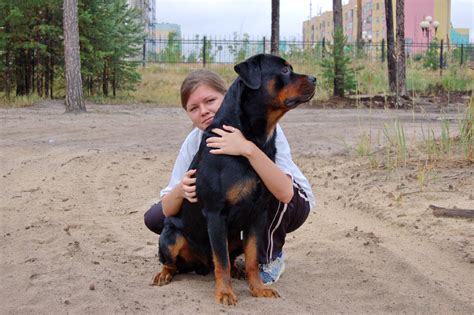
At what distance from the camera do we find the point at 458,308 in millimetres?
3945

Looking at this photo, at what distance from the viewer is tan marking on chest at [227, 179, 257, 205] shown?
360 cm

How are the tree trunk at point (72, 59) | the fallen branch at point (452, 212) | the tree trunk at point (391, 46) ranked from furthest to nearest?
the tree trunk at point (391, 46) → the tree trunk at point (72, 59) → the fallen branch at point (452, 212)

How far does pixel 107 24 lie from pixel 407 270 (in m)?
17.3

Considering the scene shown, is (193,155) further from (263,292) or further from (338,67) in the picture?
(338,67)

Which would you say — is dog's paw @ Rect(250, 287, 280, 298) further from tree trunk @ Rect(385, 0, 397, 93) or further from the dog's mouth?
tree trunk @ Rect(385, 0, 397, 93)

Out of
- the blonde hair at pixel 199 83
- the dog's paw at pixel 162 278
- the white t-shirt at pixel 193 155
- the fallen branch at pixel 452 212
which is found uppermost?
the blonde hair at pixel 199 83

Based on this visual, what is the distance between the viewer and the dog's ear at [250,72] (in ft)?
12.0

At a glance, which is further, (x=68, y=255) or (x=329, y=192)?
(x=329, y=192)

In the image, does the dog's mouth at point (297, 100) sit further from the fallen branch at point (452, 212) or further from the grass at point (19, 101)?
the grass at point (19, 101)

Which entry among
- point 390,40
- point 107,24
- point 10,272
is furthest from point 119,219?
point 390,40

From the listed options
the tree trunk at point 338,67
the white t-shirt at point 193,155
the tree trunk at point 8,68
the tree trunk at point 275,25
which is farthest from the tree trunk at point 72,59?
the white t-shirt at point 193,155

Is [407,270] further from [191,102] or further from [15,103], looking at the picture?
[15,103]

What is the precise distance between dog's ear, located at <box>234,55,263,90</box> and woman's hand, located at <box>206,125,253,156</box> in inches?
10.5

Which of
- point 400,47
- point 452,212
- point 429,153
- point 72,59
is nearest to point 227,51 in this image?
point 400,47
